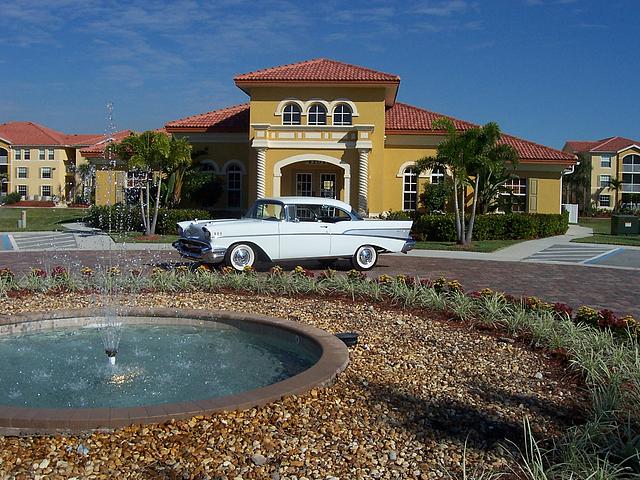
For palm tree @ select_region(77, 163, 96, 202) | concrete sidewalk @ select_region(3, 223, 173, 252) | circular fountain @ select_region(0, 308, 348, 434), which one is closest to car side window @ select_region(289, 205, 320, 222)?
circular fountain @ select_region(0, 308, 348, 434)

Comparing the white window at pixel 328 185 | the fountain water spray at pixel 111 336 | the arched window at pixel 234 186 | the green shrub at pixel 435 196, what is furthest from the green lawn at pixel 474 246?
the fountain water spray at pixel 111 336

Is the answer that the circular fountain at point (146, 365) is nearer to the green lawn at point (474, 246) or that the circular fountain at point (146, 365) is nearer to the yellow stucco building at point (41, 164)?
the green lawn at point (474, 246)

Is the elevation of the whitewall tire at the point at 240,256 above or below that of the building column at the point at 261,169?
below

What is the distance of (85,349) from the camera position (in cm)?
734

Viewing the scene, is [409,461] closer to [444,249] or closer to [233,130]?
[444,249]

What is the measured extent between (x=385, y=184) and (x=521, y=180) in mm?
7780

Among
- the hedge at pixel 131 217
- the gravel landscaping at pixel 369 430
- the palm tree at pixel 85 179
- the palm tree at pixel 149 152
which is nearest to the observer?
the gravel landscaping at pixel 369 430

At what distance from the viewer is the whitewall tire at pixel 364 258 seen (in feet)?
50.7

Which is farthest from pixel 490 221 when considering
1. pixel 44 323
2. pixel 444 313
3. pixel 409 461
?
pixel 409 461

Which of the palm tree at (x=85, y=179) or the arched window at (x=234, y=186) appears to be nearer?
the arched window at (x=234, y=186)

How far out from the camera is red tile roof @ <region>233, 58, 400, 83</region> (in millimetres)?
28750

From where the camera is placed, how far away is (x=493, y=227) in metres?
27.5

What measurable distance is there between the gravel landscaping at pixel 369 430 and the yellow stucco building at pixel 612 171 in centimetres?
7772

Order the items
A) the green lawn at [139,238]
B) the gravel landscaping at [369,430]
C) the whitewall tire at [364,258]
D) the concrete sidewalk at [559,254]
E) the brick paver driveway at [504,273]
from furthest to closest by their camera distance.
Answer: the green lawn at [139,238]
the concrete sidewalk at [559,254]
the whitewall tire at [364,258]
the brick paver driveway at [504,273]
the gravel landscaping at [369,430]
